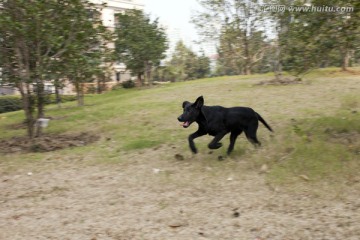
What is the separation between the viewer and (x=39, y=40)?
365 inches

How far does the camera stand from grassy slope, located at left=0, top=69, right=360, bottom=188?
629 cm

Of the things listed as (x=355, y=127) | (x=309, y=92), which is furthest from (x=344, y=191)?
(x=309, y=92)

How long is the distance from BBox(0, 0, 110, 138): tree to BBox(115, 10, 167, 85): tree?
65.4 ft

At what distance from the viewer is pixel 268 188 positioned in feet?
18.0

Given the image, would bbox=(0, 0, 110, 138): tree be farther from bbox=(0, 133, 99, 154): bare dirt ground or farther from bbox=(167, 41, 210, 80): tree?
bbox=(167, 41, 210, 80): tree

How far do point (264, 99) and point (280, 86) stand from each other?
4.37 m

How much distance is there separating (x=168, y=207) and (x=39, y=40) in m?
6.13

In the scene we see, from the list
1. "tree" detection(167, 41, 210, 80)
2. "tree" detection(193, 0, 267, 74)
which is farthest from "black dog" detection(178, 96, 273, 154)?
"tree" detection(167, 41, 210, 80)

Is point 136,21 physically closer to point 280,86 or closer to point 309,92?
point 280,86

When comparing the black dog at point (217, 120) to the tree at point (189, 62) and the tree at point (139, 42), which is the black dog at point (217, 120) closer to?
the tree at point (139, 42)

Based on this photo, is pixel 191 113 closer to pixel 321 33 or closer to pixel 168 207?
pixel 168 207

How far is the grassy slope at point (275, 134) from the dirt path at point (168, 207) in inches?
27.1

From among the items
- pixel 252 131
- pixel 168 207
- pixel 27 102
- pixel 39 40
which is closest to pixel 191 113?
pixel 252 131

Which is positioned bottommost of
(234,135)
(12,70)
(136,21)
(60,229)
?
(60,229)
